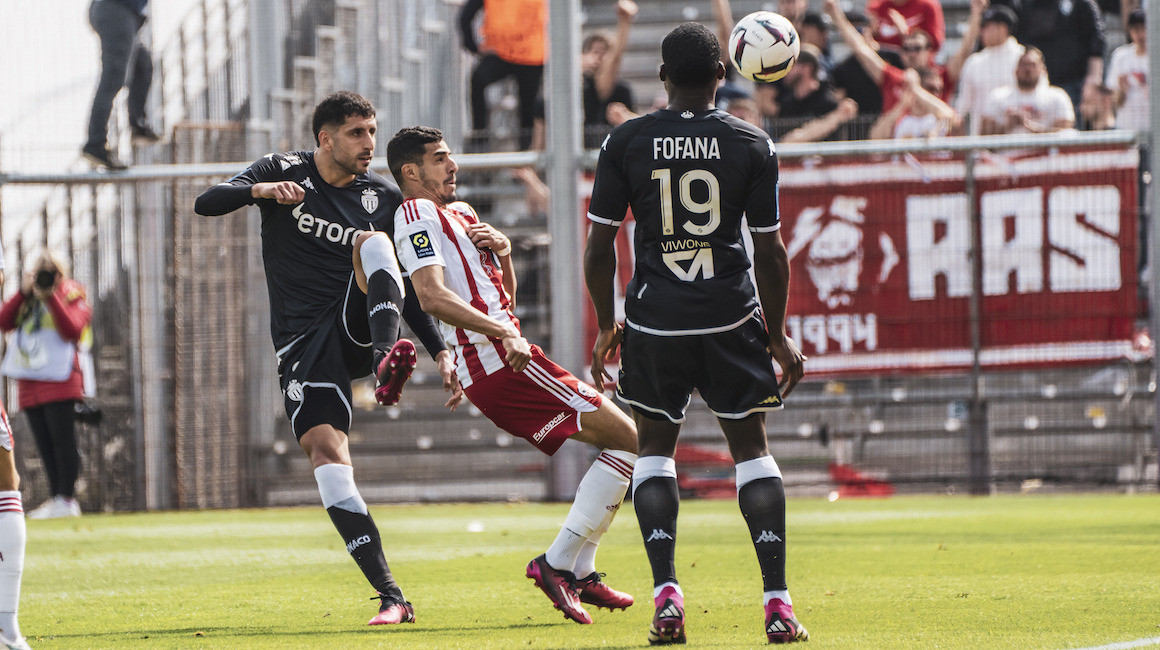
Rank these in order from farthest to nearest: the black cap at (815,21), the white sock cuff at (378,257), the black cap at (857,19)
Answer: the black cap at (857,19) → the black cap at (815,21) → the white sock cuff at (378,257)

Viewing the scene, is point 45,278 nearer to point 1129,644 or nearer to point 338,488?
point 338,488

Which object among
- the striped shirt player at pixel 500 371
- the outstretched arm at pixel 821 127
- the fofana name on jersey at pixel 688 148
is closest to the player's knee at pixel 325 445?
the striped shirt player at pixel 500 371

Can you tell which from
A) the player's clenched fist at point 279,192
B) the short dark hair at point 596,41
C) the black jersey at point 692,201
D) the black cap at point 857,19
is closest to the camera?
the black jersey at point 692,201

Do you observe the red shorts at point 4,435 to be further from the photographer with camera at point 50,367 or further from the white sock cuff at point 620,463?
the photographer with camera at point 50,367

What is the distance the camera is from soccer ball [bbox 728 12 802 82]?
25.6 feet

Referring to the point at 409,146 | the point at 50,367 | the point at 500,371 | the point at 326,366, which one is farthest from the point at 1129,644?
the point at 50,367

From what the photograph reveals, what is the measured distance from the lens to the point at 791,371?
202 inches

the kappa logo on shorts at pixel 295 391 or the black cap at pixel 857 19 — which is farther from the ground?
the black cap at pixel 857 19

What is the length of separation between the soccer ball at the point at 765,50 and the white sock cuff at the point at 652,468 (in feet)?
11.0

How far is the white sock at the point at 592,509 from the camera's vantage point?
5.73m

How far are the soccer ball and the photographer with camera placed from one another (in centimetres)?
717

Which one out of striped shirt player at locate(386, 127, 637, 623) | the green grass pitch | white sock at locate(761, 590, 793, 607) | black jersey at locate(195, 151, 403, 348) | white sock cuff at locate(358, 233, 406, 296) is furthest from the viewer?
black jersey at locate(195, 151, 403, 348)

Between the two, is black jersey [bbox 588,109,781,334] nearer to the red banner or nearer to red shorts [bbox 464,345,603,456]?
red shorts [bbox 464,345,603,456]

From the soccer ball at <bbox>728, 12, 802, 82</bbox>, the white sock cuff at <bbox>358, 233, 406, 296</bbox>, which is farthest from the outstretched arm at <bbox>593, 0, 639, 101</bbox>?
the white sock cuff at <bbox>358, 233, 406, 296</bbox>
